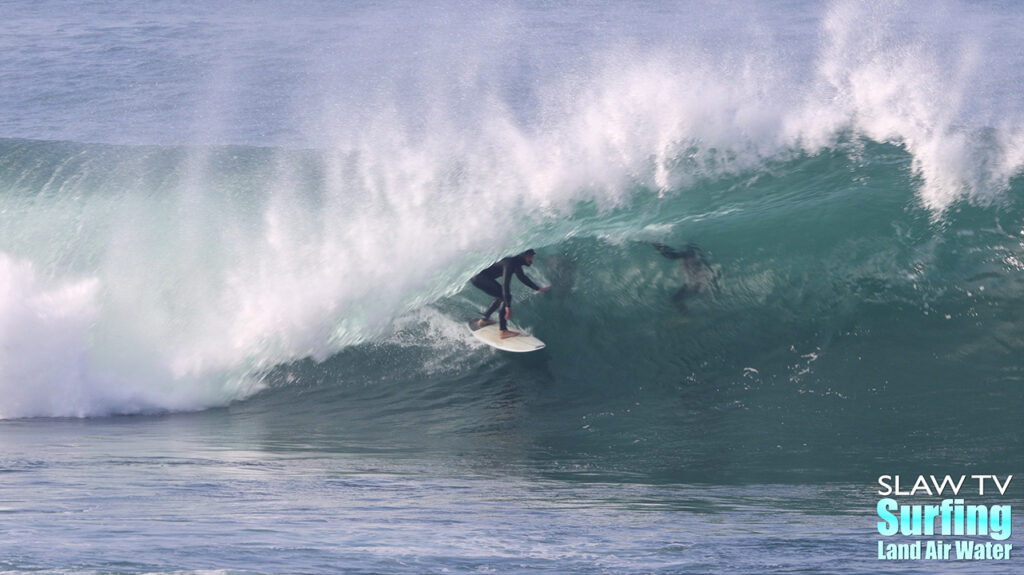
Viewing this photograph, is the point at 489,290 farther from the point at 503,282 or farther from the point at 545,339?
the point at 545,339

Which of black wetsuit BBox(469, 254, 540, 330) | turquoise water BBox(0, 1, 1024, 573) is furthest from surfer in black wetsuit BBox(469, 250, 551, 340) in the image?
turquoise water BBox(0, 1, 1024, 573)

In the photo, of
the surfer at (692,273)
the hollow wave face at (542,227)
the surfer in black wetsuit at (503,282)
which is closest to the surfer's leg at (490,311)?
the surfer in black wetsuit at (503,282)

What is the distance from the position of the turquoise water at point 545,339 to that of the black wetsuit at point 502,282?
1.03 feet

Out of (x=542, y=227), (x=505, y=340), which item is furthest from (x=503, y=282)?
(x=542, y=227)

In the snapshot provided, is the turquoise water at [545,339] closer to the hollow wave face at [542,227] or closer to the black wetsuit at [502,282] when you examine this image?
the hollow wave face at [542,227]

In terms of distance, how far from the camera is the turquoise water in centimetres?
651

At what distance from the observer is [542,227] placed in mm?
11984

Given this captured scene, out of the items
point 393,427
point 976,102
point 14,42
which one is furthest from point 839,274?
point 14,42

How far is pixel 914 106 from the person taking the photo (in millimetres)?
13094

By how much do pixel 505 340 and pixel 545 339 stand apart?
424 mm

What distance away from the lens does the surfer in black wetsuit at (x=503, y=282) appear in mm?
10727

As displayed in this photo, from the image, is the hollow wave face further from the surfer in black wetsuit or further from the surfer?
the surfer in black wetsuit

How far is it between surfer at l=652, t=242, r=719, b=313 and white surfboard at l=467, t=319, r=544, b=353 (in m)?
1.49

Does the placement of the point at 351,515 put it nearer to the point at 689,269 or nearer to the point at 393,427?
the point at 393,427
